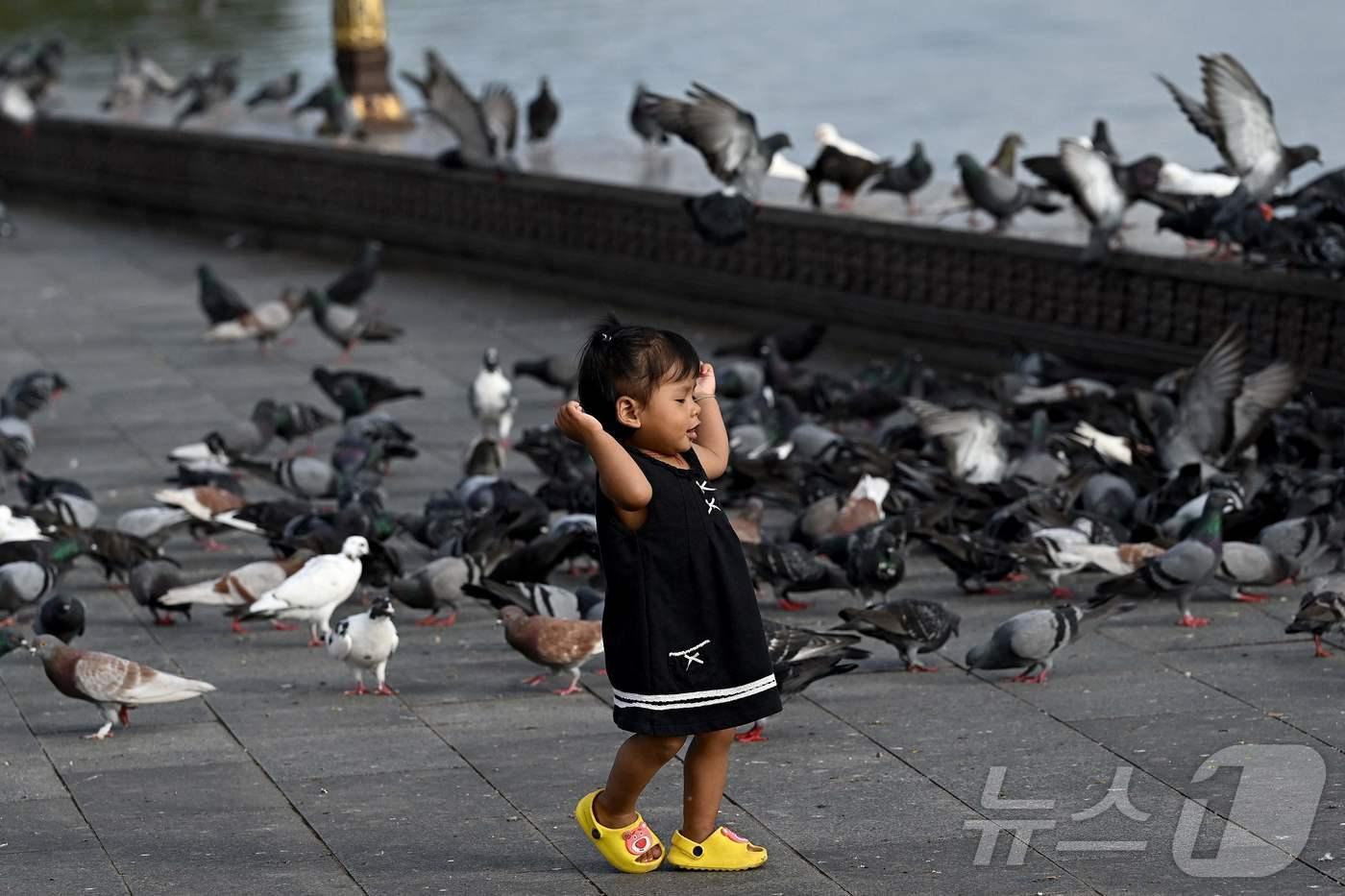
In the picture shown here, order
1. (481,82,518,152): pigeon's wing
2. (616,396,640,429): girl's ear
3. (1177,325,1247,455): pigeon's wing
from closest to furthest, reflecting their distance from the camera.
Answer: (616,396,640,429): girl's ear, (1177,325,1247,455): pigeon's wing, (481,82,518,152): pigeon's wing

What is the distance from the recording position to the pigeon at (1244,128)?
879 centimetres

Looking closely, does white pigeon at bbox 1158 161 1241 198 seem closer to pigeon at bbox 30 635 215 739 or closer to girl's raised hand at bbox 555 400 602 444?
pigeon at bbox 30 635 215 739

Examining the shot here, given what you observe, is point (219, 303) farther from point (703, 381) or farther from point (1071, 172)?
point (703, 381)

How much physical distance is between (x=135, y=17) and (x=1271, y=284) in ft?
100

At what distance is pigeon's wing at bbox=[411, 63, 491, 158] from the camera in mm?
12633

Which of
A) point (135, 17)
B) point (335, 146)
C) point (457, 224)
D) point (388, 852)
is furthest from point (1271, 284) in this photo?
point (135, 17)

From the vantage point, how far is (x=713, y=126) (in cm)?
995

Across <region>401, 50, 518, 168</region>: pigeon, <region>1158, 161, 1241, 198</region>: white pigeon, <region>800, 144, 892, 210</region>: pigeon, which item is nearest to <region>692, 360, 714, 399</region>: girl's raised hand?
<region>1158, 161, 1241, 198</region>: white pigeon

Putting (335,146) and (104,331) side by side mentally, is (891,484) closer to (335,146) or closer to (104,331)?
(104,331)

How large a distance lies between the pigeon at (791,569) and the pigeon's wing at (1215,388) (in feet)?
5.83

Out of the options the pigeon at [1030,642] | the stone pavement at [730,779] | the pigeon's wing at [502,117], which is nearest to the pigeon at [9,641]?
the stone pavement at [730,779]

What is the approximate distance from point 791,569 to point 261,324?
5438 mm

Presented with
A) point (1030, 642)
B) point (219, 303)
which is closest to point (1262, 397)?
point (1030, 642)

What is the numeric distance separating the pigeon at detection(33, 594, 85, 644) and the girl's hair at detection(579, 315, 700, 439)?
2.59 m
